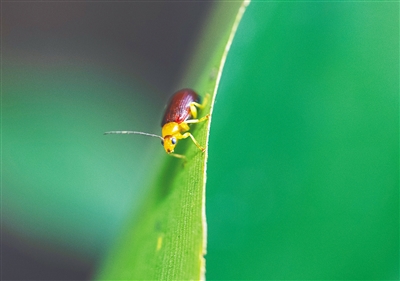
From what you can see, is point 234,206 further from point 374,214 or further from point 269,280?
point 374,214

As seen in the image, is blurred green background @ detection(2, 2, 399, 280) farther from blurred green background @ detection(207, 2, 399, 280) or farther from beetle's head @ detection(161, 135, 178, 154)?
beetle's head @ detection(161, 135, 178, 154)

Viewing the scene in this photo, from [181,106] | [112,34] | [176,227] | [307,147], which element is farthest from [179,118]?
[112,34]

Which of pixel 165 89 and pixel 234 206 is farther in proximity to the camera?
pixel 165 89

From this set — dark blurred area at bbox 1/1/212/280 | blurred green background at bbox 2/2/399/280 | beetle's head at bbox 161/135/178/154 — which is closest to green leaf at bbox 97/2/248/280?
beetle's head at bbox 161/135/178/154

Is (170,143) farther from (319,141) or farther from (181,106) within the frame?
(319,141)

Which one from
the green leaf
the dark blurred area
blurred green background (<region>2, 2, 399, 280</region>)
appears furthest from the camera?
the dark blurred area

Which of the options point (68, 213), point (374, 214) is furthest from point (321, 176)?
point (68, 213)
